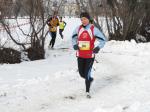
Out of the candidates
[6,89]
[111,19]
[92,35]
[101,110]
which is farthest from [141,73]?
[111,19]

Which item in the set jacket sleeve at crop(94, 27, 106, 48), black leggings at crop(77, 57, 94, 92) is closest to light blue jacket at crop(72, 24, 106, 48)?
jacket sleeve at crop(94, 27, 106, 48)

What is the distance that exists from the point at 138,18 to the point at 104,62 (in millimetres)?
9786

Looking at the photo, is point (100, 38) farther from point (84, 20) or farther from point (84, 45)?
point (84, 20)

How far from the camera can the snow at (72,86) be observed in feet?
27.7

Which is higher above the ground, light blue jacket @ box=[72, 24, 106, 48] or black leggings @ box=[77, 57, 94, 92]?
light blue jacket @ box=[72, 24, 106, 48]

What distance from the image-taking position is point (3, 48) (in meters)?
15.2

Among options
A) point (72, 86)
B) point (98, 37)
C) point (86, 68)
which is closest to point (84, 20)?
point (98, 37)

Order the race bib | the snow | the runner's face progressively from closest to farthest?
the snow < the runner's face < the race bib

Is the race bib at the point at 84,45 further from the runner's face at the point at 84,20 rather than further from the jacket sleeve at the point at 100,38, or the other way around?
the runner's face at the point at 84,20

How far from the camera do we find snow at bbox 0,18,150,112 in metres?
8.43

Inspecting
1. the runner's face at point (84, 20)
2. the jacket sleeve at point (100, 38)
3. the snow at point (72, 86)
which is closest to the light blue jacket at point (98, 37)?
the jacket sleeve at point (100, 38)

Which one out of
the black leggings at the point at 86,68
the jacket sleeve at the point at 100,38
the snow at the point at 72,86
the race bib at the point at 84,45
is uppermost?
the jacket sleeve at the point at 100,38

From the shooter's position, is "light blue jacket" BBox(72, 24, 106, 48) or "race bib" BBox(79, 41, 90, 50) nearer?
"light blue jacket" BBox(72, 24, 106, 48)

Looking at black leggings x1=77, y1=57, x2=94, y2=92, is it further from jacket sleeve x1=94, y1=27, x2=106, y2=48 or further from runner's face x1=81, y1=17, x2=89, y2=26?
runner's face x1=81, y1=17, x2=89, y2=26
